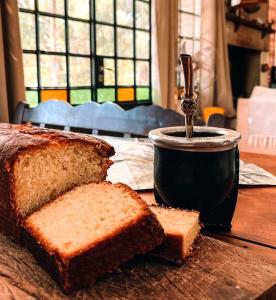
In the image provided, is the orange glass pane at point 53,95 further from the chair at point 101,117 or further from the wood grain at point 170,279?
the wood grain at point 170,279

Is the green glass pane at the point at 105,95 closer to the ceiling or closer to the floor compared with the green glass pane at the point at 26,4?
closer to the floor

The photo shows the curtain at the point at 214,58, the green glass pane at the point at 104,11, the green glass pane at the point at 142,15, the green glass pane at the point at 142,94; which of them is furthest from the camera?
the curtain at the point at 214,58

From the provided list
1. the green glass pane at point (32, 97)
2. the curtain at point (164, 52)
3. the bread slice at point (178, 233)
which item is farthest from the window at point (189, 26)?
the bread slice at point (178, 233)

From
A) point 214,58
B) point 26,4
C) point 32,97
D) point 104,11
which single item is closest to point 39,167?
point 32,97

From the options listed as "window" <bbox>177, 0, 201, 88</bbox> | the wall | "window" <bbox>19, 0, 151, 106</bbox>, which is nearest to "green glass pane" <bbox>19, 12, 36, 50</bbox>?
"window" <bbox>19, 0, 151, 106</bbox>

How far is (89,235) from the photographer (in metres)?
0.57

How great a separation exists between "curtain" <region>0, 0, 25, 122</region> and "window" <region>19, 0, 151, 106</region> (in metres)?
0.34

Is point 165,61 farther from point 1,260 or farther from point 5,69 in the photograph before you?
point 1,260

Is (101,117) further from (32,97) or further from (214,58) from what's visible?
(214,58)

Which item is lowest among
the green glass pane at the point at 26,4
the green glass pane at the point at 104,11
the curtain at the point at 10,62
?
the curtain at the point at 10,62

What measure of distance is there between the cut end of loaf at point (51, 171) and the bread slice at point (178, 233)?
19 centimetres

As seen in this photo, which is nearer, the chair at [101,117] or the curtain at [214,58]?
the chair at [101,117]

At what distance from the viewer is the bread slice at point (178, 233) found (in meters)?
0.59

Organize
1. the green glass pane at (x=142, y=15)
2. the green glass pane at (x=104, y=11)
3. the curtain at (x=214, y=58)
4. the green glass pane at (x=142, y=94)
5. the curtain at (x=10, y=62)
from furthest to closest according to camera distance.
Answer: the curtain at (x=214, y=58)
the green glass pane at (x=142, y=94)
the green glass pane at (x=142, y=15)
the green glass pane at (x=104, y=11)
the curtain at (x=10, y=62)
